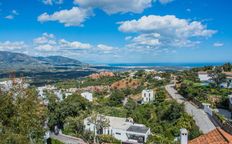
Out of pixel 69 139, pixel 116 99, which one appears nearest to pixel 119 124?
pixel 69 139

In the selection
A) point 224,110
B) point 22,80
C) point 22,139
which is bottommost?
point 224,110

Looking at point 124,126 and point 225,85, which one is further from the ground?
point 225,85

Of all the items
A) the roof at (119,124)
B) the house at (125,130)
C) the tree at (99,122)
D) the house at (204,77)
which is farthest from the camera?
the house at (204,77)

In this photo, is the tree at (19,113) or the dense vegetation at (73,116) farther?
the dense vegetation at (73,116)

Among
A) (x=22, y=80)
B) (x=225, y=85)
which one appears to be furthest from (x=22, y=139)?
(x=225, y=85)

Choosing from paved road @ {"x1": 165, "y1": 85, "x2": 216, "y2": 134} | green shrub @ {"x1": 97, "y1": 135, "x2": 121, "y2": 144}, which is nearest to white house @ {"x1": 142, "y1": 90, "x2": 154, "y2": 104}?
paved road @ {"x1": 165, "y1": 85, "x2": 216, "y2": 134}

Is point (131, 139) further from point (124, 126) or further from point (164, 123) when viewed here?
point (164, 123)

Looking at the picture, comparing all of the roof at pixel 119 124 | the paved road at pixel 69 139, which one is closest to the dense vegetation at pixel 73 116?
the paved road at pixel 69 139

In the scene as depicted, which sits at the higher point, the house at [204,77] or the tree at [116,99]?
the house at [204,77]

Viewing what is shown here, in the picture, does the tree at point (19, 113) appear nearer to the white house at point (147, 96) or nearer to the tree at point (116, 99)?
the tree at point (116, 99)
